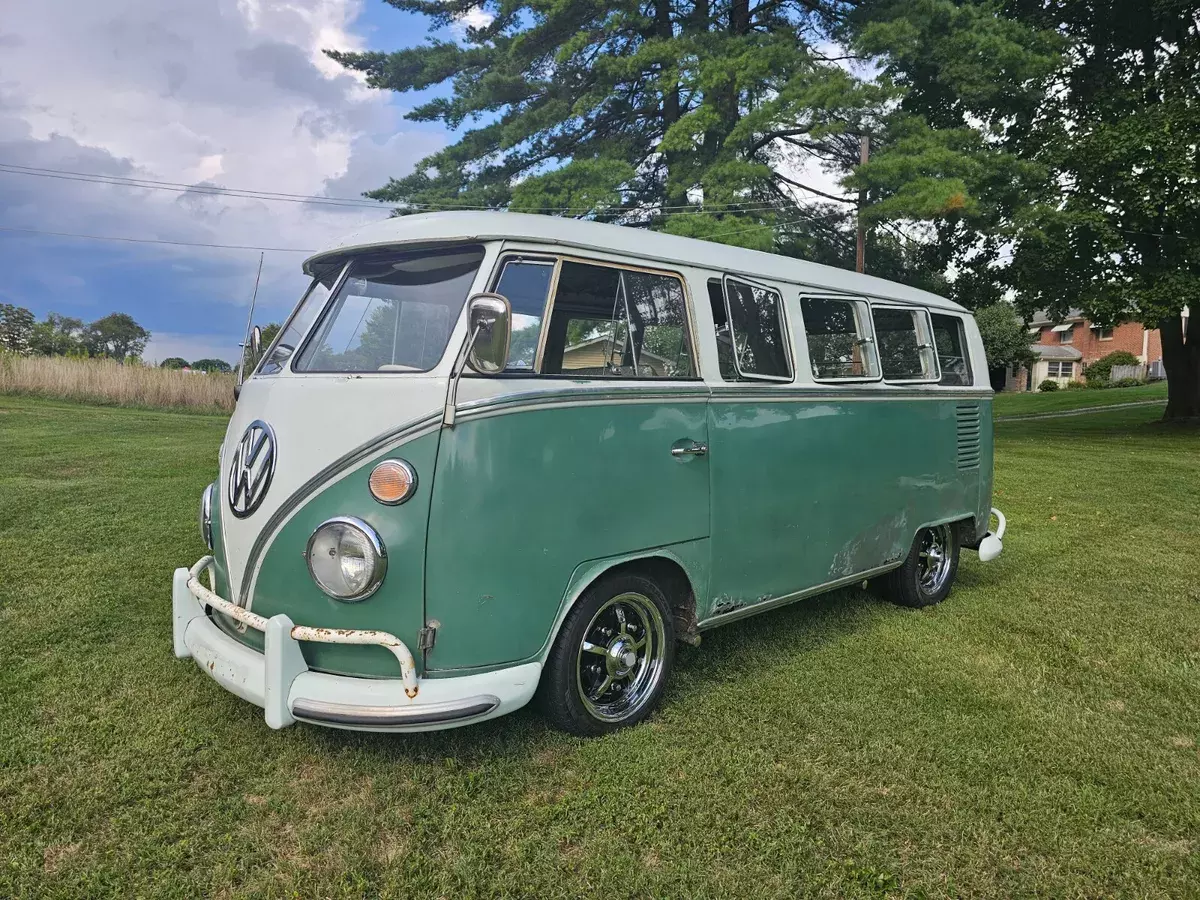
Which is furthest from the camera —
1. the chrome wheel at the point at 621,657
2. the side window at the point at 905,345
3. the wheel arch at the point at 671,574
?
the side window at the point at 905,345

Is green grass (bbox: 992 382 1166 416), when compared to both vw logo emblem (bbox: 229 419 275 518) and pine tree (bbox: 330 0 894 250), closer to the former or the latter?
pine tree (bbox: 330 0 894 250)

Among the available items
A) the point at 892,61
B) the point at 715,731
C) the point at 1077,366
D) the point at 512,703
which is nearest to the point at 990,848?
the point at 715,731

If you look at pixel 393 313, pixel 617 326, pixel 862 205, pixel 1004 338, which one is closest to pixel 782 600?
pixel 617 326

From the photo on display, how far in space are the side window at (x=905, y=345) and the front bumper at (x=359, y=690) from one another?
3.33 meters

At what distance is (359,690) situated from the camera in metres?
2.96

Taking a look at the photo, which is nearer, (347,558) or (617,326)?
(347,558)

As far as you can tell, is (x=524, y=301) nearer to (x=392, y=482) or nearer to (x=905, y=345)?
(x=392, y=482)

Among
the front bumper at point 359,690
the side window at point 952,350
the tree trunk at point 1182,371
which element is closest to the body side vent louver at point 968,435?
the side window at point 952,350

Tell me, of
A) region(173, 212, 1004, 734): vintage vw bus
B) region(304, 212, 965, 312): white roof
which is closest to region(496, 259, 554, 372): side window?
region(173, 212, 1004, 734): vintage vw bus

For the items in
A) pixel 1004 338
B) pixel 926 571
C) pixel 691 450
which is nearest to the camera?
pixel 691 450

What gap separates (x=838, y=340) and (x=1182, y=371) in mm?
20042

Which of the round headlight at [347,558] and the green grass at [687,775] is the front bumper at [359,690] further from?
the green grass at [687,775]

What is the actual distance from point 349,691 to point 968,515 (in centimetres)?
486

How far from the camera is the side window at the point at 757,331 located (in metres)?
4.11
